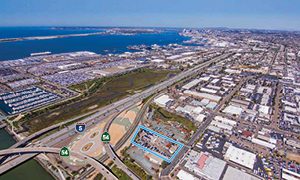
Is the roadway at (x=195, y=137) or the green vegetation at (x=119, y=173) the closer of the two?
the green vegetation at (x=119, y=173)

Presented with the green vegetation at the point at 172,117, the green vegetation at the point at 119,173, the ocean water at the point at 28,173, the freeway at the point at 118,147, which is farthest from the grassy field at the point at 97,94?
the green vegetation at the point at 119,173

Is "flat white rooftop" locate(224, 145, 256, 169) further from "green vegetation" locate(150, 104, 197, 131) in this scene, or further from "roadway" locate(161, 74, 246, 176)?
"green vegetation" locate(150, 104, 197, 131)

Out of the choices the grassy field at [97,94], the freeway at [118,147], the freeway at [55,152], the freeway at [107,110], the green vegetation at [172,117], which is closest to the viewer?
the freeway at [55,152]

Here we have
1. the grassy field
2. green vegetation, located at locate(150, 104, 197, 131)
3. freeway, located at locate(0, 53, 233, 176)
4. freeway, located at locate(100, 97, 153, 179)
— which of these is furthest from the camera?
the grassy field

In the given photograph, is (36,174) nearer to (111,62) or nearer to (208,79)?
(208,79)

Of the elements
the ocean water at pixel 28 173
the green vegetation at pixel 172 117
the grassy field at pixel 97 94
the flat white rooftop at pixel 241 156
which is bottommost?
the ocean water at pixel 28 173

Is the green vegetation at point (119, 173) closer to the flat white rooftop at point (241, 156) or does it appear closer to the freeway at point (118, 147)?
the freeway at point (118, 147)

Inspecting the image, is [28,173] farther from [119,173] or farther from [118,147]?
[118,147]

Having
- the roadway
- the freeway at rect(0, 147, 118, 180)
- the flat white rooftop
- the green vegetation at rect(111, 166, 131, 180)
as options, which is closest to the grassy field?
the freeway at rect(0, 147, 118, 180)
